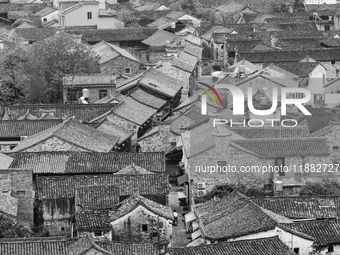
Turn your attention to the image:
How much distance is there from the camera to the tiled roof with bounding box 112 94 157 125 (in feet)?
210

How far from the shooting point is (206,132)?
56.0 meters

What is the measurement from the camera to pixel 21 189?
4875 cm

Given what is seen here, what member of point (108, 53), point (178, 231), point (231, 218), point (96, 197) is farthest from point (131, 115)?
point (231, 218)

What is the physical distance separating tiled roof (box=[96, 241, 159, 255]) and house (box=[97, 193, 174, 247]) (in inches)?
151

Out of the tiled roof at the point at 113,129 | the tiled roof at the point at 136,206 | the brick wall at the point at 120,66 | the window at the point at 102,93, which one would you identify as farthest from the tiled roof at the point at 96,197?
the brick wall at the point at 120,66

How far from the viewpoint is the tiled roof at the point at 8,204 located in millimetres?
46281

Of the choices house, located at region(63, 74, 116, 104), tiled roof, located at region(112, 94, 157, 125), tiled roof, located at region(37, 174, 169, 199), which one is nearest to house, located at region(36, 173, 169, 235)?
tiled roof, located at region(37, 174, 169, 199)

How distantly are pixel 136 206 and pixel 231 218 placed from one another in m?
3.97

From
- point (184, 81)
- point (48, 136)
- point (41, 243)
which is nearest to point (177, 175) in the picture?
point (48, 136)

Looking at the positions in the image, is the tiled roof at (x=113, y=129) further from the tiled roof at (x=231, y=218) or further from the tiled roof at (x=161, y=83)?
the tiled roof at (x=231, y=218)

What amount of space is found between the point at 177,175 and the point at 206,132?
2.79 m

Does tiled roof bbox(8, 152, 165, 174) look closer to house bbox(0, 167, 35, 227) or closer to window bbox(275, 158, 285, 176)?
house bbox(0, 167, 35, 227)

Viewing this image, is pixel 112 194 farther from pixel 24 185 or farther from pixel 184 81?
pixel 184 81

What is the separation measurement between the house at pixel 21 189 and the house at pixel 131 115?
48.3ft
